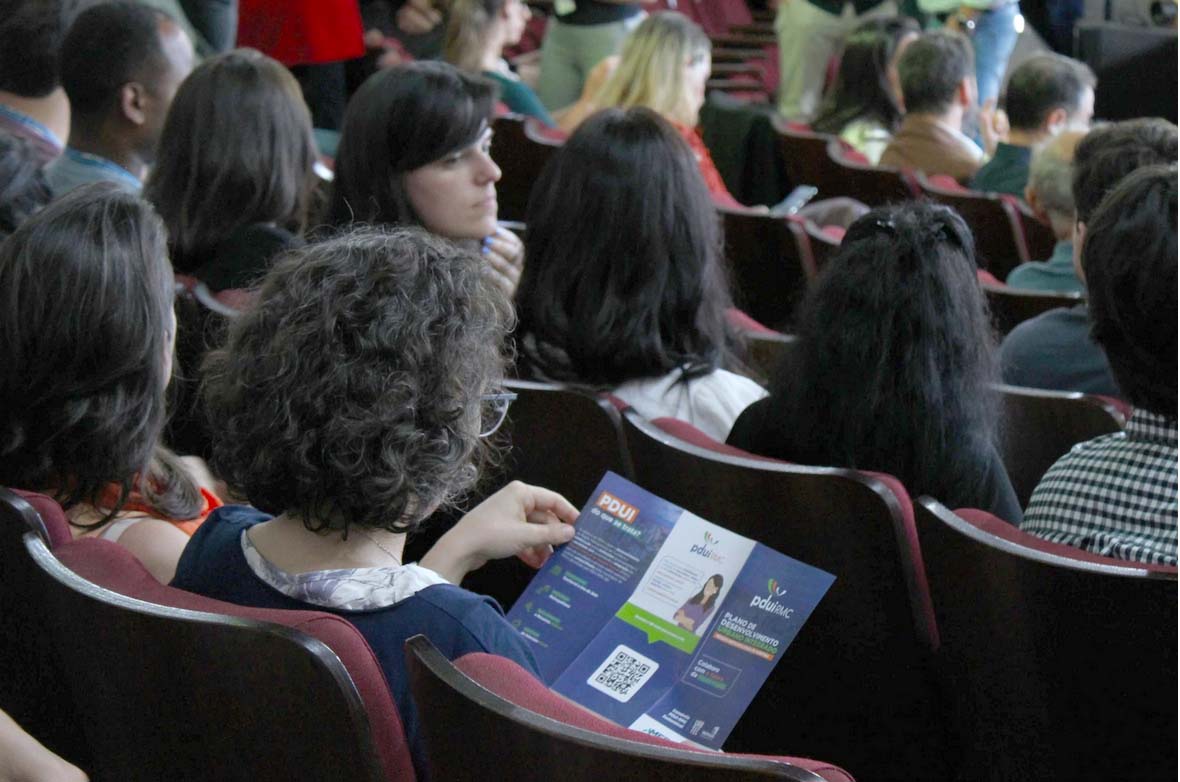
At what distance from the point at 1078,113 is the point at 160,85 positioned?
3192 millimetres

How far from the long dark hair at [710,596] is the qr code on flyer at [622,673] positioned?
69 millimetres

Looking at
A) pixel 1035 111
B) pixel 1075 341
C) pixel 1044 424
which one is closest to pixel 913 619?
pixel 1044 424

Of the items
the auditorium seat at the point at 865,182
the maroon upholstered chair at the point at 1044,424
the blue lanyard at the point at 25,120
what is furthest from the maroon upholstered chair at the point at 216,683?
the auditorium seat at the point at 865,182

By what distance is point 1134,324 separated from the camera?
5.67ft

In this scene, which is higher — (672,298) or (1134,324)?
(1134,324)

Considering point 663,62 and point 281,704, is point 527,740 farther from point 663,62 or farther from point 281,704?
point 663,62

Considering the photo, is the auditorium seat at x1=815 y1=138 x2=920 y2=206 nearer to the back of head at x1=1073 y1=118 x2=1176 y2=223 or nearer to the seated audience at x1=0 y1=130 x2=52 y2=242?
the back of head at x1=1073 y1=118 x2=1176 y2=223

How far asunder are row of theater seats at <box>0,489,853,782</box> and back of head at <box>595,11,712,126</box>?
153 inches

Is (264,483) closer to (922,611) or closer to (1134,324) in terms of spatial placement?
(922,611)

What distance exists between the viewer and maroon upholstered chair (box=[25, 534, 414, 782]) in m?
1.00

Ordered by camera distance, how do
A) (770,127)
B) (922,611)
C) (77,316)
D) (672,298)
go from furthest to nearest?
(770,127)
(672,298)
(922,611)
(77,316)

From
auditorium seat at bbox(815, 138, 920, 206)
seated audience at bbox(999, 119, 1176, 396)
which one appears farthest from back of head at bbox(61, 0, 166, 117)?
auditorium seat at bbox(815, 138, 920, 206)

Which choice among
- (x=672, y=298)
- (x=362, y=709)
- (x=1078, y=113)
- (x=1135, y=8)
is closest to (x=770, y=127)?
(x=1078, y=113)

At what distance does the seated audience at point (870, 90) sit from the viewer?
6113 millimetres
